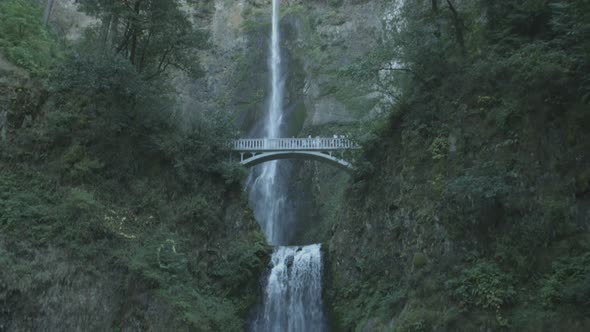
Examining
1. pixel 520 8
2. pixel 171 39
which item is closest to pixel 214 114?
pixel 171 39

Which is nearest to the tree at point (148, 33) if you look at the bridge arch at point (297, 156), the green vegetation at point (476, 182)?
the bridge arch at point (297, 156)

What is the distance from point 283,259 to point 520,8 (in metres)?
13.2

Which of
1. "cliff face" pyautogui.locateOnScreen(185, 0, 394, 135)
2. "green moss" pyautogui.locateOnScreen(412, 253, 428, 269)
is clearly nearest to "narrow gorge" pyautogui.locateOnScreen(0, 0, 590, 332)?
"green moss" pyautogui.locateOnScreen(412, 253, 428, 269)

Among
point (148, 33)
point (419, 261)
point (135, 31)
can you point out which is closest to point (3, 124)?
point (135, 31)

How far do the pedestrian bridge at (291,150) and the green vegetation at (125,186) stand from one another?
1.29 m

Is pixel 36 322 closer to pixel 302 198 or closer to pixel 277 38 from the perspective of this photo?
pixel 302 198

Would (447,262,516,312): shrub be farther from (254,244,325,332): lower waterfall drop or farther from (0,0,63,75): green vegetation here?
(0,0,63,75): green vegetation

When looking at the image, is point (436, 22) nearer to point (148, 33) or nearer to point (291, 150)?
point (291, 150)

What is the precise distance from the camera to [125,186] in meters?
20.0

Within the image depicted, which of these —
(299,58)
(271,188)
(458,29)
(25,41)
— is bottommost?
(271,188)

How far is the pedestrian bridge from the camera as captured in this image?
2388 cm

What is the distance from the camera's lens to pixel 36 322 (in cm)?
1466

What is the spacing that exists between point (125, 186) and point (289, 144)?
8864 mm

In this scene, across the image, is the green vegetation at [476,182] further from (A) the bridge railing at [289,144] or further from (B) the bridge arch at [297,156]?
(A) the bridge railing at [289,144]
